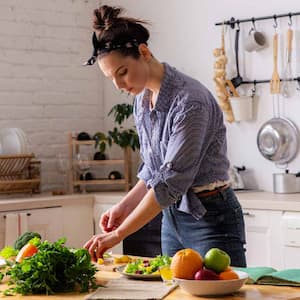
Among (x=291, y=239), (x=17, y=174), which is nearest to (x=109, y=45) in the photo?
(x=291, y=239)

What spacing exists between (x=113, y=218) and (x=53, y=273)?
608mm

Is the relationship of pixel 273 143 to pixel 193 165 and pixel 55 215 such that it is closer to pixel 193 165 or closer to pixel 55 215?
pixel 55 215

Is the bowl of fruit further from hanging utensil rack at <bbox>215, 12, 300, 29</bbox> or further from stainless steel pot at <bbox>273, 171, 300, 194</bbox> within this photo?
hanging utensil rack at <bbox>215, 12, 300, 29</bbox>

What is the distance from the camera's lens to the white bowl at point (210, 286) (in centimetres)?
206

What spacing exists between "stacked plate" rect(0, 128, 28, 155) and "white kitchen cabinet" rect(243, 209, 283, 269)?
1556 millimetres

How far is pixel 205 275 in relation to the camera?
2.09m

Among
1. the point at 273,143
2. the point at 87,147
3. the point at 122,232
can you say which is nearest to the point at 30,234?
the point at 122,232

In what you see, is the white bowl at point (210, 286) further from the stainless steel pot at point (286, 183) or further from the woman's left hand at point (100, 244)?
the stainless steel pot at point (286, 183)

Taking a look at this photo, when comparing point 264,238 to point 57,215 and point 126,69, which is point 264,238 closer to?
point 57,215

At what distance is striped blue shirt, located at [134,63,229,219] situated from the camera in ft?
8.34

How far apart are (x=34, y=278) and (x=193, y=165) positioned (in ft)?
2.19

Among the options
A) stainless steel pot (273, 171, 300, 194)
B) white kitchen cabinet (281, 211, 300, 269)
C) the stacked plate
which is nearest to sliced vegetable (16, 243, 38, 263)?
white kitchen cabinet (281, 211, 300, 269)

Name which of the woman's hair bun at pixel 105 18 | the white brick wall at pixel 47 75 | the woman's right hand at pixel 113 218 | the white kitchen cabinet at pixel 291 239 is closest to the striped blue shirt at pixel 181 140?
the woman's right hand at pixel 113 218

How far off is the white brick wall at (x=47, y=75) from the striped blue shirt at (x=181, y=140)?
7.53ft
